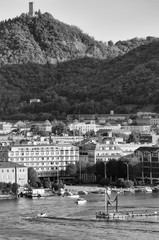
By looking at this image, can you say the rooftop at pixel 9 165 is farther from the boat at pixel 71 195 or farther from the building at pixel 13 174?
the boat at pixel 71 195

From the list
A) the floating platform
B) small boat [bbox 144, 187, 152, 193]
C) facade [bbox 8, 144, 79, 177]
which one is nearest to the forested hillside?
facade [bbox 8, 144, 79, 177]

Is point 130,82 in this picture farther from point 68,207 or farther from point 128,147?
point 68,207

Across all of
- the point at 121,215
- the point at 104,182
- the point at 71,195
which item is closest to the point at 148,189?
the point at 104,182

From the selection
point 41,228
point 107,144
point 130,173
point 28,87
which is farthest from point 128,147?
point 28,87

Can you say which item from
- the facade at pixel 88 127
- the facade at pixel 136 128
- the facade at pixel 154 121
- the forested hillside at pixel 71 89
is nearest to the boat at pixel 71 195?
the facade at pixel 88 127

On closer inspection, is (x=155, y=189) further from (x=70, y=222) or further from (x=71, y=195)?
(x=70, y=222)

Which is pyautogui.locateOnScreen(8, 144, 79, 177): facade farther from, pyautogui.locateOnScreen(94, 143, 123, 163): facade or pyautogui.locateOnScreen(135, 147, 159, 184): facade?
pyautogui.locateOnScreen(135, 147, 159, 184): facade
